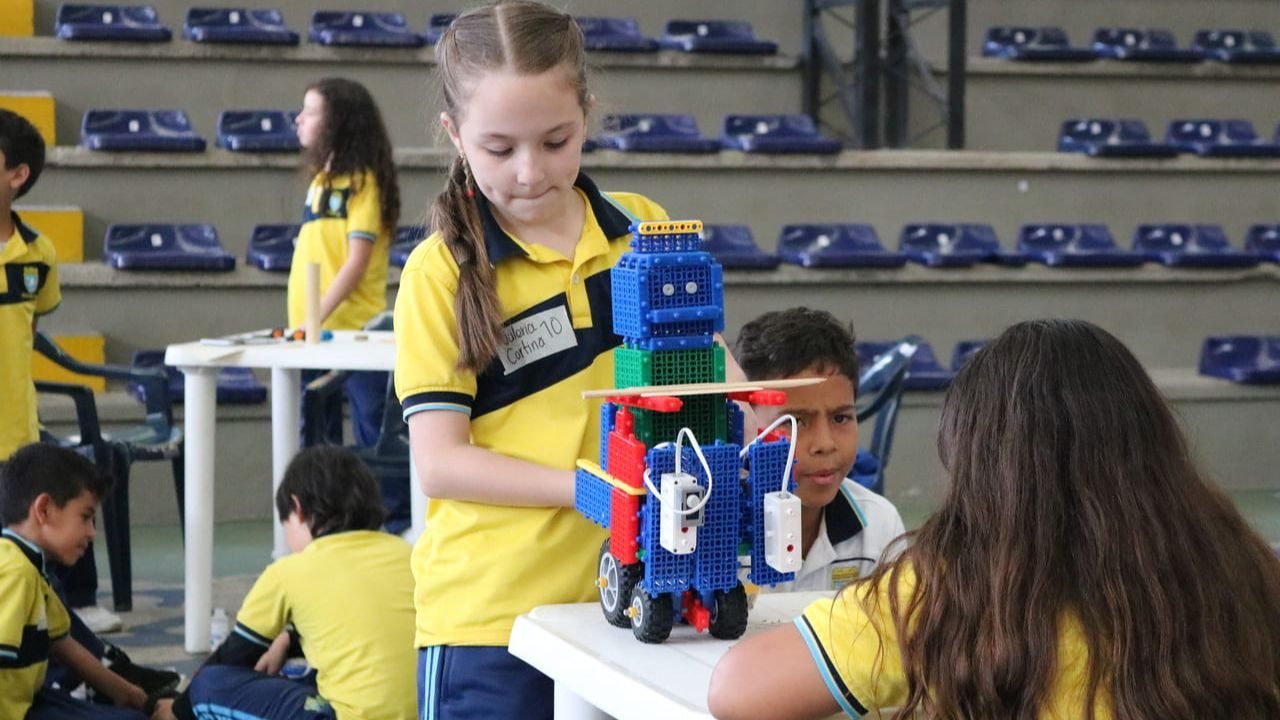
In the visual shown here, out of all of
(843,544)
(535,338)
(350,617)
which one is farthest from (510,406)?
(350,617)

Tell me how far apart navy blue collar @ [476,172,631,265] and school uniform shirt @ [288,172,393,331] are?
3160 millimetres

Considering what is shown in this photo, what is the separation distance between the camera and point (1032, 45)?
8203 millimetres

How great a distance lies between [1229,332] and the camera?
7.54 meters

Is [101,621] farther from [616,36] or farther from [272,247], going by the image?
→ [616,36]

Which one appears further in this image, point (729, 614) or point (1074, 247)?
point (1074, 247)

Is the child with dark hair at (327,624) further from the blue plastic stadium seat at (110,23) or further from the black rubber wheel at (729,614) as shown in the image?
the blue plastic stadium seat at (110,23)

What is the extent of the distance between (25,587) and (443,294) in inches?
67.6

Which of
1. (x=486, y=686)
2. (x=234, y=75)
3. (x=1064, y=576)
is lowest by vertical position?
(x=486, y=686)

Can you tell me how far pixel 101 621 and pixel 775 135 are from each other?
13.6ft

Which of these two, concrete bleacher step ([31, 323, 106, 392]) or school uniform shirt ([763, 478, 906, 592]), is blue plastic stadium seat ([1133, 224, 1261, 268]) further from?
school uniform shirt ([763, 478, 906, 592])

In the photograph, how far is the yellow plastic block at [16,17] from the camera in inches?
273

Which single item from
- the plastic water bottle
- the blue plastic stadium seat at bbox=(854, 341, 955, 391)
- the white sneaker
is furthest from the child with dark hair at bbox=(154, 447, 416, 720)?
the blue plastic stadium seat at bbox=(854, 341, 955, 391)

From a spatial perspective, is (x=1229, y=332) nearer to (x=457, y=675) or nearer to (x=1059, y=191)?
(x=1059, y=191)

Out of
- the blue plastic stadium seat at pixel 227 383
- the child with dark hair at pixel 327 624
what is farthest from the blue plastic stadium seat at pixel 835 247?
the child with dark hair at pixel 327 624
